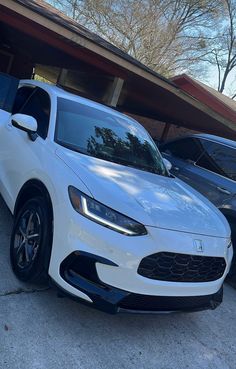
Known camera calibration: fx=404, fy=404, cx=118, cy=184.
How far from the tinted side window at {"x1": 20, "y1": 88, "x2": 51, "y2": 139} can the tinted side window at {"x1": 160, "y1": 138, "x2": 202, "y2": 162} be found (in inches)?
118

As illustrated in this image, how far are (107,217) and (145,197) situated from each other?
0.51m

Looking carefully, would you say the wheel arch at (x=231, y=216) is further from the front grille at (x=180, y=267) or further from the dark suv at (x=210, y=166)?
the front grille at (x=180, y=267)

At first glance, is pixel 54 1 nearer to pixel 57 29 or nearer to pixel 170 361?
pixel 57 29

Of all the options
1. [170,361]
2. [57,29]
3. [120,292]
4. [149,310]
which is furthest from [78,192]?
[57,29]

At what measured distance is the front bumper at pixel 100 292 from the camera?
9.81 ft

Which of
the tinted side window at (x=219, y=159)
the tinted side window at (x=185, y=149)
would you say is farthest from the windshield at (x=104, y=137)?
the tinted side window at (x=185, y=149)

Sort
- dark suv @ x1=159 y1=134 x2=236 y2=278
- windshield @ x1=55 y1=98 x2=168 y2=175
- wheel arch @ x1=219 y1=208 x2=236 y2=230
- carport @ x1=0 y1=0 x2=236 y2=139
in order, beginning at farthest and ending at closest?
carport @ x1=0 y1=0 x2=236 y2=139, dark suv @ x1=159 y1=134 x2=236 y2=278, wheel arch @ x1=219 y1=208 x2=236 y2=230, windshield @ x1=55 y1=98 x2=168 y2=175

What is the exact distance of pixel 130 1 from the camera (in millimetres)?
30453

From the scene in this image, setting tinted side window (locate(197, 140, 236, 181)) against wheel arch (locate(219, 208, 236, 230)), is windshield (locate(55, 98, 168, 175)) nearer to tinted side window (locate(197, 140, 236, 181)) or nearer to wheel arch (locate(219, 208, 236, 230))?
wheel arch (locate(219, 208, 236, 230))

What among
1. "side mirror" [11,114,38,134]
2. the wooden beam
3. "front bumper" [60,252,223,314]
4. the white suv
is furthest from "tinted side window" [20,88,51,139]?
the wooden beam

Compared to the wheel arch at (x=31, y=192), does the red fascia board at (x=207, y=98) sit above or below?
above

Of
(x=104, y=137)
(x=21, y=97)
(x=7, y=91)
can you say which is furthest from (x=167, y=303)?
(x=7, y=91)

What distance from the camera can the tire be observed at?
129 inches

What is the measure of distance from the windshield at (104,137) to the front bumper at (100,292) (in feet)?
4.14
